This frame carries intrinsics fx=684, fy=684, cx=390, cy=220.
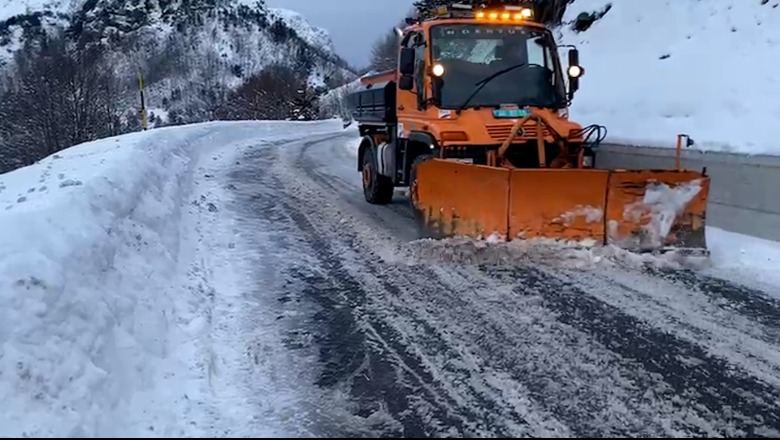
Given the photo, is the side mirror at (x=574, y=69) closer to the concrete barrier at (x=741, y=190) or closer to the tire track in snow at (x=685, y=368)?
the concrete barrier at (x=741, y=190)

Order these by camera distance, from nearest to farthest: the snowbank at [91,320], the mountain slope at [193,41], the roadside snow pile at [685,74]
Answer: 1. the snowbank at [91,320]
2. the roadside snow pile at [685,74]
3. the mountain slope at [193,41]

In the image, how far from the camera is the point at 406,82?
26.9 ft

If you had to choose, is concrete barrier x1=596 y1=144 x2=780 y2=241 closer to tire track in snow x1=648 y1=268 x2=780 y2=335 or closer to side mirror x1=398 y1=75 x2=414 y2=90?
tire track in snow x1=648 y1=268 x2=780 y2=335

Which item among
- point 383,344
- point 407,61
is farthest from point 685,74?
point 383,344

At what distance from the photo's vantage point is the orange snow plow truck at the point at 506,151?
652 cm

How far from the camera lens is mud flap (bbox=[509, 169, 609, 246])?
6.46 m

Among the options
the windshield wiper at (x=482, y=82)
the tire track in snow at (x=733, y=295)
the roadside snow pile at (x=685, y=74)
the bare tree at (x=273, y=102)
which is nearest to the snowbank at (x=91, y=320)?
the windshield wiper at (x=482, y=82)

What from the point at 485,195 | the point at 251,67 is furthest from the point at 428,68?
the point at 251,67

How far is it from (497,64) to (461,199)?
6.87ft

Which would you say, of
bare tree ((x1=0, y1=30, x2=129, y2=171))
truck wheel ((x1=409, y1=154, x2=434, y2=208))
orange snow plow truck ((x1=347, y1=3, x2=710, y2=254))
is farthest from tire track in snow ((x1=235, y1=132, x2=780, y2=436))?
bare tree ((x1=0, y1=30, x2=129, y2=171))

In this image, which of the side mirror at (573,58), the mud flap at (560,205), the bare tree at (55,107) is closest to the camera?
the mud flap at (560,205)

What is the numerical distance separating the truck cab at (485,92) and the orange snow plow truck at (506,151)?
13 mm

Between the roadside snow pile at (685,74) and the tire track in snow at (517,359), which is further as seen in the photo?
the roadside snow pile at (685,74)

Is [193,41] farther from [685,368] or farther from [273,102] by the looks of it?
[685,368]
